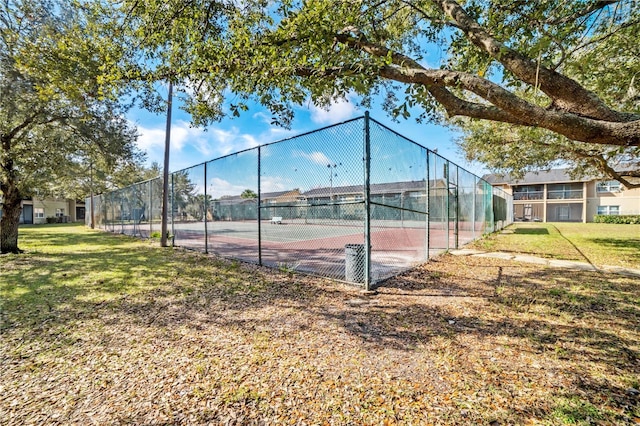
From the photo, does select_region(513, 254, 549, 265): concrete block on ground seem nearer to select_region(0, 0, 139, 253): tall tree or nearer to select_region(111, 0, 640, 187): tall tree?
select_region(111, 0, 640, 187): tall tree

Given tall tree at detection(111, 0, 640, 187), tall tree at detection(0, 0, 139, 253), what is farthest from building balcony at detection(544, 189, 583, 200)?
tall tree at detection(0, 0, 139, 253)

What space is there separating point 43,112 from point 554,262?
13.9m

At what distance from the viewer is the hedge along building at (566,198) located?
29.3 m

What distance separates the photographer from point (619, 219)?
27.3m

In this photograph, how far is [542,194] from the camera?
33.6m

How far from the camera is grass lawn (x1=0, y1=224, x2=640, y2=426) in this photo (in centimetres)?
191

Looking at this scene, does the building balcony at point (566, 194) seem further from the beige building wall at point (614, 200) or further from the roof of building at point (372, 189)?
the roof of building at point (372, 189)

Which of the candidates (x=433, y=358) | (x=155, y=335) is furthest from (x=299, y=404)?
(x=155, y=335)

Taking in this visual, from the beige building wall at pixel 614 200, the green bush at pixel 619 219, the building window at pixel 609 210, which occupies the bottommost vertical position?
the green bush at pixel 619 219

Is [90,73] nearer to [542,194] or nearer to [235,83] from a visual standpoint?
[235,83]

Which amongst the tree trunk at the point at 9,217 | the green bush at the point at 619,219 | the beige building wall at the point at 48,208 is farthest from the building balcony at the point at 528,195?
the beige building wall at the point at 48,208

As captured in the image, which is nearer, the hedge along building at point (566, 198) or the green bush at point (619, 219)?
the green bush at point (619, 219)

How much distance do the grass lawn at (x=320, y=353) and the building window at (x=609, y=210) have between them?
35.7m

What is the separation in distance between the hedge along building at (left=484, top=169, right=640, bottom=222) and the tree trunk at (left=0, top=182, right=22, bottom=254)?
34151mm
